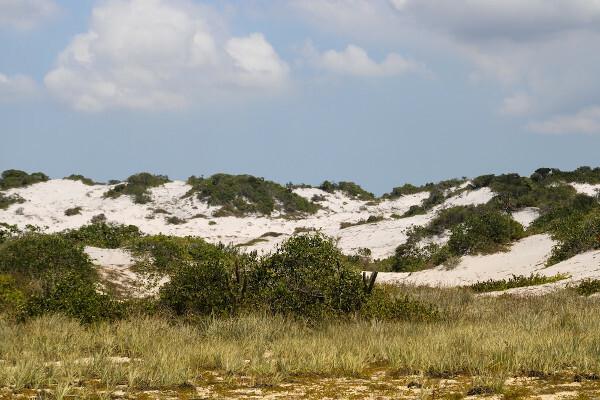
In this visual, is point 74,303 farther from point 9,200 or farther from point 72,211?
point 9,200

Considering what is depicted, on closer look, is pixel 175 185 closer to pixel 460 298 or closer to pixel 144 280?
pixel 144 280

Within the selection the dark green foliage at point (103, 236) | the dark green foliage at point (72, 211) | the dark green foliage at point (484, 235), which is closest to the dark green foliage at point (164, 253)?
the dark green foliage at point (103, 236)

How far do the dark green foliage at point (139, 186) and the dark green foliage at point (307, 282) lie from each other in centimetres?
4497

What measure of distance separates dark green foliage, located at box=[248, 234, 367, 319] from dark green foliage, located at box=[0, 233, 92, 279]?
21.3 feet

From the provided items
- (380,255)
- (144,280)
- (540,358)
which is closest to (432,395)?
(540,358)

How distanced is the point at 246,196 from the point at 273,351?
171 feet

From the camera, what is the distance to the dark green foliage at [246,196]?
58219mm

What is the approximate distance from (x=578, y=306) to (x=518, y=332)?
18.1 ft

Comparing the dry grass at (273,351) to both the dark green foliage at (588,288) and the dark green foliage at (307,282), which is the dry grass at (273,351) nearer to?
the dark green foliage at (307,282)

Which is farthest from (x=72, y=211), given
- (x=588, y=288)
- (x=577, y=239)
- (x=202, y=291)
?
(x=588, y=288)

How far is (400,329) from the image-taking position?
10.8m

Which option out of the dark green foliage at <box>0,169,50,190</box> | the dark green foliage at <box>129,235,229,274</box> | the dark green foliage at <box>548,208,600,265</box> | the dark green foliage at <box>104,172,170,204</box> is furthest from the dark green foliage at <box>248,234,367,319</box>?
the dark green foliage at <box>0,169,50,190</box>

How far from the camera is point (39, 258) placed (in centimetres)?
1872

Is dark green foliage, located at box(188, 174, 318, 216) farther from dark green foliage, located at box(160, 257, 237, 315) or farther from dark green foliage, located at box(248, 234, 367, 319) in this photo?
dark green foliage, located at box(160, 257, 237, 315)
